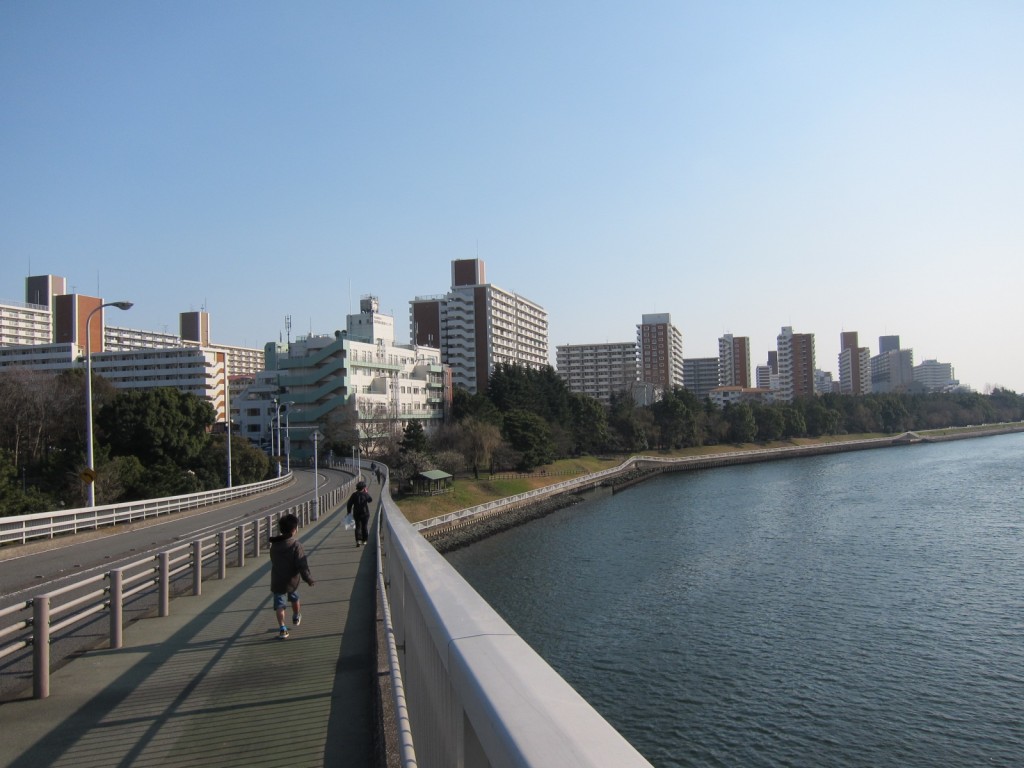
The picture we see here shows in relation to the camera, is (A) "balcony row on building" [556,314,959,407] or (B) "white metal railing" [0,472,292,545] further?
(A) "balcony row on building" [556,314,959,407]

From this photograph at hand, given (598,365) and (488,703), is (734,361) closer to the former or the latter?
(598,365)

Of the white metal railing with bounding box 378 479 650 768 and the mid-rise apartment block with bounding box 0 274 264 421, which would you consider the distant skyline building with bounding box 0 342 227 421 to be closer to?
the mid-rise apartment block with bounding box 0 274 264 421

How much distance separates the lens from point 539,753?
1476 mm

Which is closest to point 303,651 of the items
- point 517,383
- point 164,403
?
point 164,403

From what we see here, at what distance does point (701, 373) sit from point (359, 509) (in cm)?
17412

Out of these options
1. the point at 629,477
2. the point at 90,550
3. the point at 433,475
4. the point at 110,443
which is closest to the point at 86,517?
the point at 90,550

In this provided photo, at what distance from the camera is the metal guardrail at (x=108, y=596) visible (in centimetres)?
601

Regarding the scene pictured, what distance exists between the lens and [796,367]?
520 feet

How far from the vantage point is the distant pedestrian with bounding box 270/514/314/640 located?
26.1ft

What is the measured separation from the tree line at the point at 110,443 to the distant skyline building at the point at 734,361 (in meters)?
150

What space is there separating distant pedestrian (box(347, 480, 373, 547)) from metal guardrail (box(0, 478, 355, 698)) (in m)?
1.92

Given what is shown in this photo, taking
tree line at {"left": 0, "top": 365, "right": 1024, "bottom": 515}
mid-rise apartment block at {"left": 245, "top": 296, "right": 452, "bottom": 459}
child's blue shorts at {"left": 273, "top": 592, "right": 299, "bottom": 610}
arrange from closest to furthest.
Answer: child's blue shorts at {"left": 273, "top": 592, "right": 299, "bottom": 610} < tree line at {"left": 0, "top": 365, "right": 1024, "bottom": 515} < mid-rise apartment block at {"left": 245, "top": 296, "right": 452, "bottom": 459}

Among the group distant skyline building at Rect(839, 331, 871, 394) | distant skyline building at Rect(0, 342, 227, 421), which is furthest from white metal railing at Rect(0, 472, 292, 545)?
distant skyline building at Rect(839, 331, 871, 394)

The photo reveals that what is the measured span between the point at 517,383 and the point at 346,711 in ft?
226
